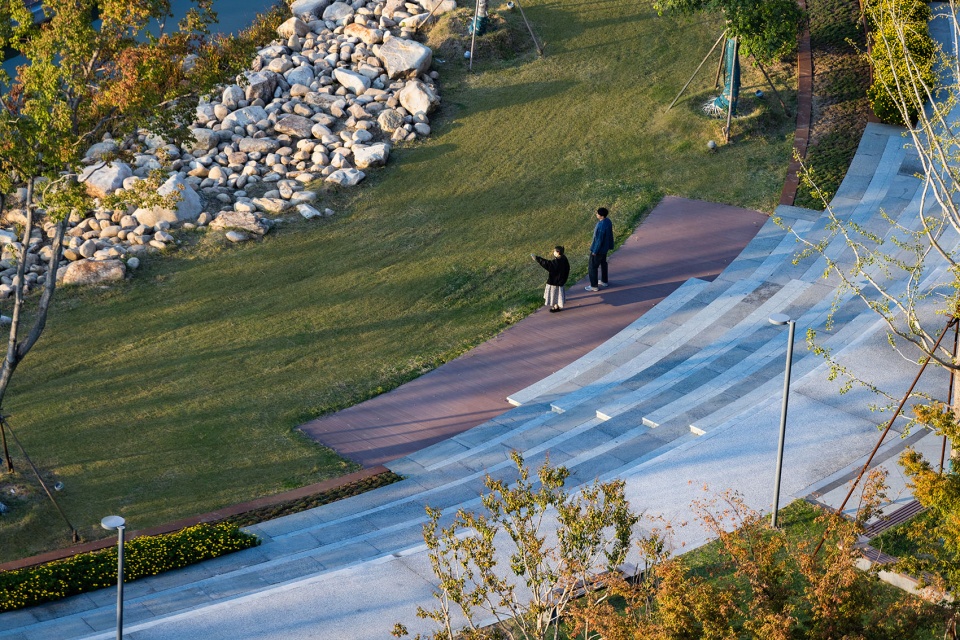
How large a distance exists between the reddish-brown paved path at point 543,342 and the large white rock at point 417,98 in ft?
20.4

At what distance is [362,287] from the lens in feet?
65.3

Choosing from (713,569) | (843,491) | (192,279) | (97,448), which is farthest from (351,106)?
(713,569)

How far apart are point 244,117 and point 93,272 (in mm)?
5766

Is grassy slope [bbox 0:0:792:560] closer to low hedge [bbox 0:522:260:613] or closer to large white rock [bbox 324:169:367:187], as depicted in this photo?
large white rock [bbox 324:169:367:187]

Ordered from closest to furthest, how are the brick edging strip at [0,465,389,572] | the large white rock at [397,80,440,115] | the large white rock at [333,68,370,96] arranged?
the brick edging strip at [0,465,389,572]
the large white rock at [397,80,440,115]
the large white rock at [333,68,370,96]

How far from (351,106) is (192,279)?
655 cm

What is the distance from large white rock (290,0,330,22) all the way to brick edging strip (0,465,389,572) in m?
15.9

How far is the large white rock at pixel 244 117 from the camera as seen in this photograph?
2422cm

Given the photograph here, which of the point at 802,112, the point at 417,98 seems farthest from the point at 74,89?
the point at 802,112

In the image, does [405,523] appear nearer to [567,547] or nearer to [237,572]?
[237,572]

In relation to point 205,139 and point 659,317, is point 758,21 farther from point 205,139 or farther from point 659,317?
point 205,139

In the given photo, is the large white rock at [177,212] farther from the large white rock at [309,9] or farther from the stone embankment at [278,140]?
the large white rock at [309,9]

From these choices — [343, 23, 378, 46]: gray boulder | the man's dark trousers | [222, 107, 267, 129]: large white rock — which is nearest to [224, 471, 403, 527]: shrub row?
the man's dark trousers

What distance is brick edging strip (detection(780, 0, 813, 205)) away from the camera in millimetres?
20953
